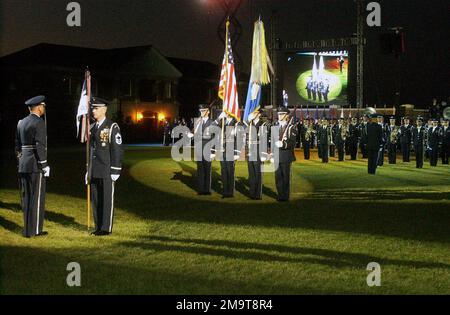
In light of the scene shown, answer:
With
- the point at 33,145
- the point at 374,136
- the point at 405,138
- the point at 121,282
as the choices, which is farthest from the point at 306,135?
the point at 121,282

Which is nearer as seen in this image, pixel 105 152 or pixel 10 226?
pixel 105 152

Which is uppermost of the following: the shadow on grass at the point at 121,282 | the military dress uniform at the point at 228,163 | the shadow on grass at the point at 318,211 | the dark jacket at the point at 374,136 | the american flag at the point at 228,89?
the american flag at the point at 228,89

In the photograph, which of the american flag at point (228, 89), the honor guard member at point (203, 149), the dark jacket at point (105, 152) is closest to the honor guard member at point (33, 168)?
the dark jacket at point (105, 152)

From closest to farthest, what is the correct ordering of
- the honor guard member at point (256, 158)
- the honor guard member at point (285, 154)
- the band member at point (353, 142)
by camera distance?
the honor guard member at point (285, 154) → the honor guard member at point (256, 158) → the band member at point (353, 142)

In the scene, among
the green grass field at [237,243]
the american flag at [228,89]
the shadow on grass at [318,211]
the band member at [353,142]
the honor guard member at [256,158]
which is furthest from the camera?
the band member at [353,142]

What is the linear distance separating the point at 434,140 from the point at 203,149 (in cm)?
1258

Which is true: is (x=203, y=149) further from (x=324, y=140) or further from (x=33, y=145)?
(x=324, y=140)

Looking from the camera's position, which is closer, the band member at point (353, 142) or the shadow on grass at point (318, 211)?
the shadow on grass at point (318, 211)

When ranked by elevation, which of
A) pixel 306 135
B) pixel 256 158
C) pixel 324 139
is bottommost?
pixel 256 158

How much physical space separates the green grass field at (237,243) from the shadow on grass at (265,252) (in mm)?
14

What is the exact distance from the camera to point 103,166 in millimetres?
9156

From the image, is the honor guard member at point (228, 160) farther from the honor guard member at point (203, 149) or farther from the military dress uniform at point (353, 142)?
the military dress uniform at point (353, 142)

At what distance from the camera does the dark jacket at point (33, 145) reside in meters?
8.93

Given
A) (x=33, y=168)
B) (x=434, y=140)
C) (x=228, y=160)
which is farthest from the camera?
(x=434, y=140)
